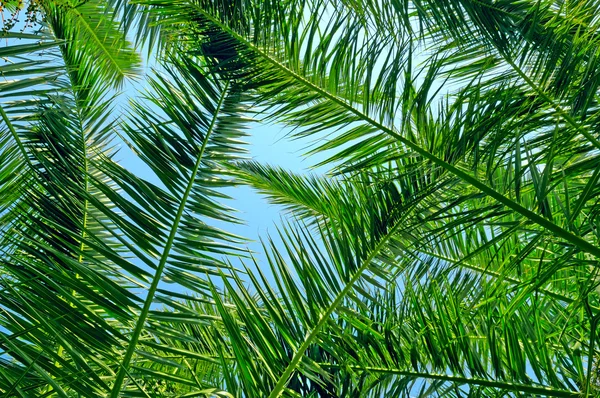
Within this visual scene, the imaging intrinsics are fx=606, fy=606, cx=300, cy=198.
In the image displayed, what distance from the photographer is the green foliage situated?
6.85ft

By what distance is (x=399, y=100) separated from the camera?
2.58m

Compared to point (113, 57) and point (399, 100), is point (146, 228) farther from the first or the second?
point (113, 57)

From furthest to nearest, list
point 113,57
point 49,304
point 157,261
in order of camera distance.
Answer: point 113,57, point 157,261, point 49,304

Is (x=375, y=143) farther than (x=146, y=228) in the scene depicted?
Yes

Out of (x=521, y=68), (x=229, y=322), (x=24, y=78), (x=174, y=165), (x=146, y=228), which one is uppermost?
(x=521, y=68)

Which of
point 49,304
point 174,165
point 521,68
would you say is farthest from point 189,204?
point 521,68

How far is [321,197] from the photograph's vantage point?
316 centimetres

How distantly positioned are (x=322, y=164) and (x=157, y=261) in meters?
0.89

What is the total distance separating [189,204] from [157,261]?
0.33 metres

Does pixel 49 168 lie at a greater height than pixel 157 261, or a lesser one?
greater

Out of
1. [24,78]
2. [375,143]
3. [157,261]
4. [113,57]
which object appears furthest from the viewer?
[113,57]

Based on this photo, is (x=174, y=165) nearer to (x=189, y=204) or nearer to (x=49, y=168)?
(x=189, y=204)

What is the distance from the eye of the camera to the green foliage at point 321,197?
82.2 inches

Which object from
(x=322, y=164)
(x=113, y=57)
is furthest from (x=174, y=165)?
(x=113, y=57)
